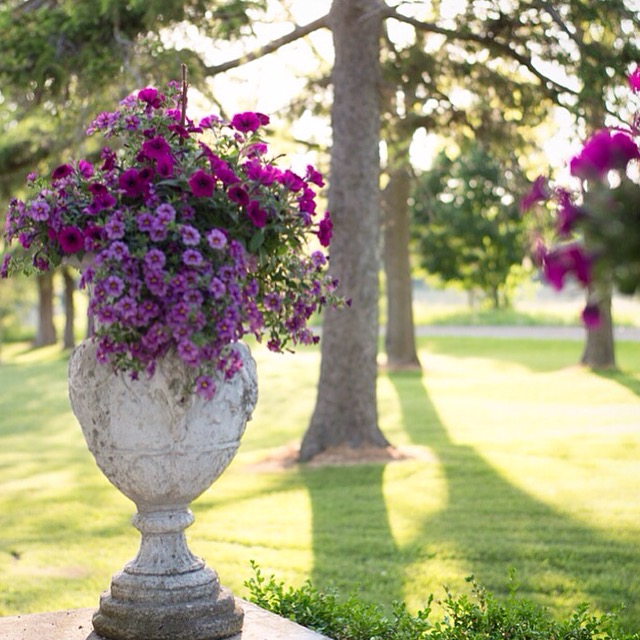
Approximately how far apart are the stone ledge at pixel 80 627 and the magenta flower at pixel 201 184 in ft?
6.06

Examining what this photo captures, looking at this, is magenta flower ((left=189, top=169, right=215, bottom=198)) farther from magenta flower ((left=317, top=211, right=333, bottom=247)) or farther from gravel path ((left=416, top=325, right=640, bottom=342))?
gravel path ((left=416, top=325, right=640, bottom=342))

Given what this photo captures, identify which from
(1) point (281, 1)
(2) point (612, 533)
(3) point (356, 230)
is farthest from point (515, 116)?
(2) point (612, 533)

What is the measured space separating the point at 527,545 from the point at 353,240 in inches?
181

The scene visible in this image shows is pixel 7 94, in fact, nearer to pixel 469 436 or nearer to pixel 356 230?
pixel 356 230

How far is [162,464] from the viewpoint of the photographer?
4.46 m

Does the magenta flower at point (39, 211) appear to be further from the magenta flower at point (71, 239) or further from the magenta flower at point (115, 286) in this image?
the magenta flower at point (115, 286)

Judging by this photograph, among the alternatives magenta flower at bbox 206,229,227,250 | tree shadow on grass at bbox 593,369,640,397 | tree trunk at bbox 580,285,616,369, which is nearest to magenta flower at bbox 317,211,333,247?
magenta flower at bbox 206,229,227,250

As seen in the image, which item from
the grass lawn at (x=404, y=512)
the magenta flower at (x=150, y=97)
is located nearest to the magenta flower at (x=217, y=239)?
the magenta flower at (x=150, y=97)

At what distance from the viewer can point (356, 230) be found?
11711 millimetres

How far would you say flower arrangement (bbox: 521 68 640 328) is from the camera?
1.90 metres

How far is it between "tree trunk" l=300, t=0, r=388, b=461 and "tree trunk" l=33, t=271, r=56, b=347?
25.3m

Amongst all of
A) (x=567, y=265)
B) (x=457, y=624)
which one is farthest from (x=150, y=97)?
(x=567, y=265)

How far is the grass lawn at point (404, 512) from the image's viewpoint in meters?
7.27

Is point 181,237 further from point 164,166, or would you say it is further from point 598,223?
point 598,223
